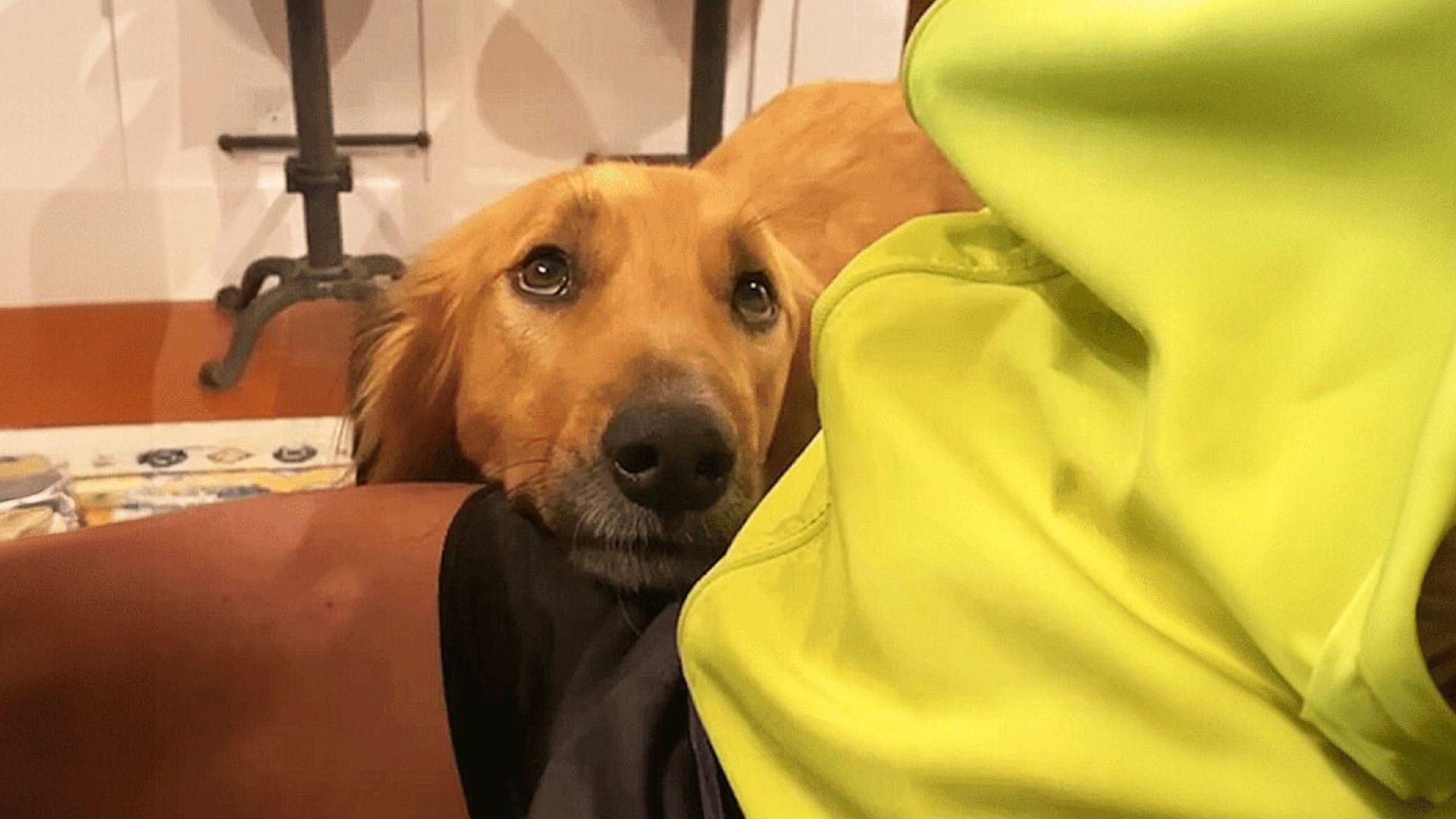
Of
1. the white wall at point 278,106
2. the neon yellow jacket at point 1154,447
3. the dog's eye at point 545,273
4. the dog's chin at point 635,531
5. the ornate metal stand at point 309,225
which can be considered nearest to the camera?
the neon yellow jacket at point 1154,447

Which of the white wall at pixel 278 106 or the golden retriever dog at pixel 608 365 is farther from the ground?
the golden retriever dog at pixel 608 365

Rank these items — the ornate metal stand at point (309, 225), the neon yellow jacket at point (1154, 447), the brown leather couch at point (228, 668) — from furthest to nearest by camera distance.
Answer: the ornate metal stand at point (309, 225), the brown leather couch at point (228, 668), the neon yellow jacket at point (1154, 447)

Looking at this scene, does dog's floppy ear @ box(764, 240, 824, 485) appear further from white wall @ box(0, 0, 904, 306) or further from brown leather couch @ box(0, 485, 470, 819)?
white wall @ box(0, 0, 904, 306)

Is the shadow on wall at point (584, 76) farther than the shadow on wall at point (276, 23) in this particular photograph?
Yes

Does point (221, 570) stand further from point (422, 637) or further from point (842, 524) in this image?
point (842, 524)

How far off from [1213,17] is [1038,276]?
133 mm

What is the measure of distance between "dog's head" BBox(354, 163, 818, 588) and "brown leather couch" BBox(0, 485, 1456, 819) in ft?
0.39

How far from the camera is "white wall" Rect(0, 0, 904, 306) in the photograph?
230 cm

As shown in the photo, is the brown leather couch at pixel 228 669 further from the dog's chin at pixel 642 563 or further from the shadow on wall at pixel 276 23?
the shadow on wall at pixel 276 23

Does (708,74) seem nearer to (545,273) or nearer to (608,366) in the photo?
(545,273)

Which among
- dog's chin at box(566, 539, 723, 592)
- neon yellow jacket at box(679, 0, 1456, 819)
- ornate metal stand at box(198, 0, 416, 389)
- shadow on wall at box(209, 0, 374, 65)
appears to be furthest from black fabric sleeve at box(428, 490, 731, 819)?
shadow on wall at box(209, 0, 374, 65)

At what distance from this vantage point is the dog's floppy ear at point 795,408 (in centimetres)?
99

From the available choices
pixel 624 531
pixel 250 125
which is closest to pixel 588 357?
pixel 624 531

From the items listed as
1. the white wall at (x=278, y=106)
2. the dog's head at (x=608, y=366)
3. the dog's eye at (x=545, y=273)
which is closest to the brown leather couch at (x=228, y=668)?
the dog's head at (x=608, y=366)
